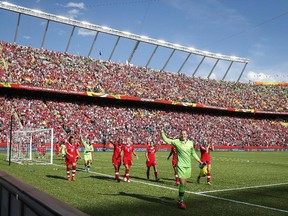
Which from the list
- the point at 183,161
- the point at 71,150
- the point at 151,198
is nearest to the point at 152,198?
the point at 151,198

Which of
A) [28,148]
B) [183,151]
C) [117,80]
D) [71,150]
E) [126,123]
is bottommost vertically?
[28,148]

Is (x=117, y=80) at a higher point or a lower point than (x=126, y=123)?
higher

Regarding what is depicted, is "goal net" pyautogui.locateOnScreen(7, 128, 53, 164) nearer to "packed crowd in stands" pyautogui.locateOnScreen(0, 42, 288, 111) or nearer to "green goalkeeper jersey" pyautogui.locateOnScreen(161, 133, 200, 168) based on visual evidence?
"green goalkeeper jersey" pyautogui.locateOnScreen(161, 133, 200, 168)

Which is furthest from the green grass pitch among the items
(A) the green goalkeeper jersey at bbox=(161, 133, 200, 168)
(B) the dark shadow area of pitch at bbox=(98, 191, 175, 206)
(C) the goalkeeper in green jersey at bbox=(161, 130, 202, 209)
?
(A) the green goalkeeper jersey at bbox=(161, 133, 200, 168)

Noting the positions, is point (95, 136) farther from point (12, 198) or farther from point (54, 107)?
point (12, 198)

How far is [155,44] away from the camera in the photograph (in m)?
63.2

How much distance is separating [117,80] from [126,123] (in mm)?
8999

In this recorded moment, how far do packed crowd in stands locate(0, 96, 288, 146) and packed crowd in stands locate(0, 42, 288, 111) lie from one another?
2.67m

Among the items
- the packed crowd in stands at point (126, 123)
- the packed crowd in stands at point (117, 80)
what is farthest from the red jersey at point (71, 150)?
the packed crowd in stands at point (117, 80)

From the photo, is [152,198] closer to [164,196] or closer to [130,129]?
[164,196]

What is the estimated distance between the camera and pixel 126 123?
48.8m

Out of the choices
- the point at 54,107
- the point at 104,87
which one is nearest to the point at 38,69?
the point at 54,107

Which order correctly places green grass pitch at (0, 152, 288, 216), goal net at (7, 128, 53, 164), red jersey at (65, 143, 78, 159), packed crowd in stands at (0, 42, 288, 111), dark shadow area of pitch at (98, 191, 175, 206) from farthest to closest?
1. packed crowd in stands at (0, 42, 288, 111)
2. goal net at (7, 128, 53, 164)
3. red jersey at (65, 143, 78, 159)
4. dark shadow area of pitch at (98, 191, 175, 206)
5. green grass pitch at (0, 152, 288, 216)

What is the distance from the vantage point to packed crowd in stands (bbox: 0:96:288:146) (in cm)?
4131
